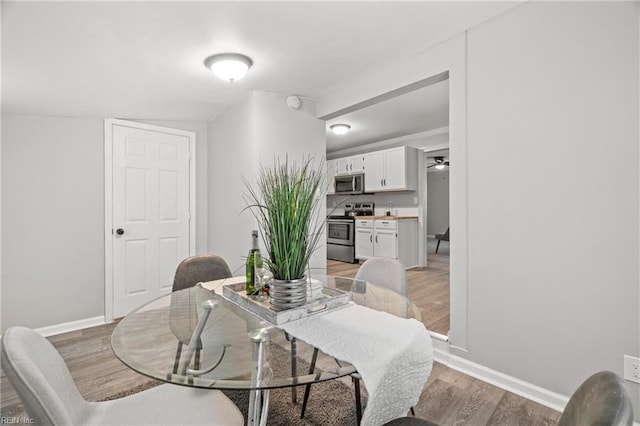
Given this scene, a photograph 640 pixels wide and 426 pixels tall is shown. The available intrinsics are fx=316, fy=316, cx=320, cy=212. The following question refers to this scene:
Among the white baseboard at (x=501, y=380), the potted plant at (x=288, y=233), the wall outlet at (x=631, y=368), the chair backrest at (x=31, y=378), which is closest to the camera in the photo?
the chair backrest at (x=31, y=378)

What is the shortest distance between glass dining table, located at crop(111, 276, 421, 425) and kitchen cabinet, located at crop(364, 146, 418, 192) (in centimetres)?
419

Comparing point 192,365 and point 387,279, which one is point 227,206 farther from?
point 192,365

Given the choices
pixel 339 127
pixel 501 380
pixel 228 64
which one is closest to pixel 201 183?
pixel 228 64

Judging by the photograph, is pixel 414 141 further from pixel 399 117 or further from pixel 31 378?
pixel 31 378

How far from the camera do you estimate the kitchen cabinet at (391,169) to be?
5.55 metres

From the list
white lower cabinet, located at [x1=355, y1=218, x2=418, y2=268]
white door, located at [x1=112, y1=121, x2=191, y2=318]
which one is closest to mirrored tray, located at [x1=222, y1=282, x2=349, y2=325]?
white door, located at [x1=112, y1=121, x2=191, y2=318]

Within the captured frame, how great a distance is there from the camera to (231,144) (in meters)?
3.56

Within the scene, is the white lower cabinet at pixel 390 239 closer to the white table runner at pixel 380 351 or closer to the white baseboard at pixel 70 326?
the white baseboard at pixel 70 326

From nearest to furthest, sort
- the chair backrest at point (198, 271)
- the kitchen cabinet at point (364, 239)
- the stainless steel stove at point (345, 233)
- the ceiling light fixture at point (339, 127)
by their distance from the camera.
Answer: the chair backrest at point (198, 271)
the ceiling light fixture at point (339, 127)
the kitchen cabinet at point (364, 239)
the stainless steel stove at point (345, 233)

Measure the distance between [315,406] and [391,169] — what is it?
456cm

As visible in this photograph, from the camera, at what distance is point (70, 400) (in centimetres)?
99

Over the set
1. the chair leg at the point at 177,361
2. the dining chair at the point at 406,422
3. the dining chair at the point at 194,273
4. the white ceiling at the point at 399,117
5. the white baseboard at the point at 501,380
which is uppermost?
the white ceiling at the point at 399,117

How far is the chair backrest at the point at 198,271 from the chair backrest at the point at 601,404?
202cm

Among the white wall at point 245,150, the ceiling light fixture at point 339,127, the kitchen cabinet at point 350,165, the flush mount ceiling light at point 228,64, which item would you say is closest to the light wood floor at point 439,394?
the white wall at point 245,150
